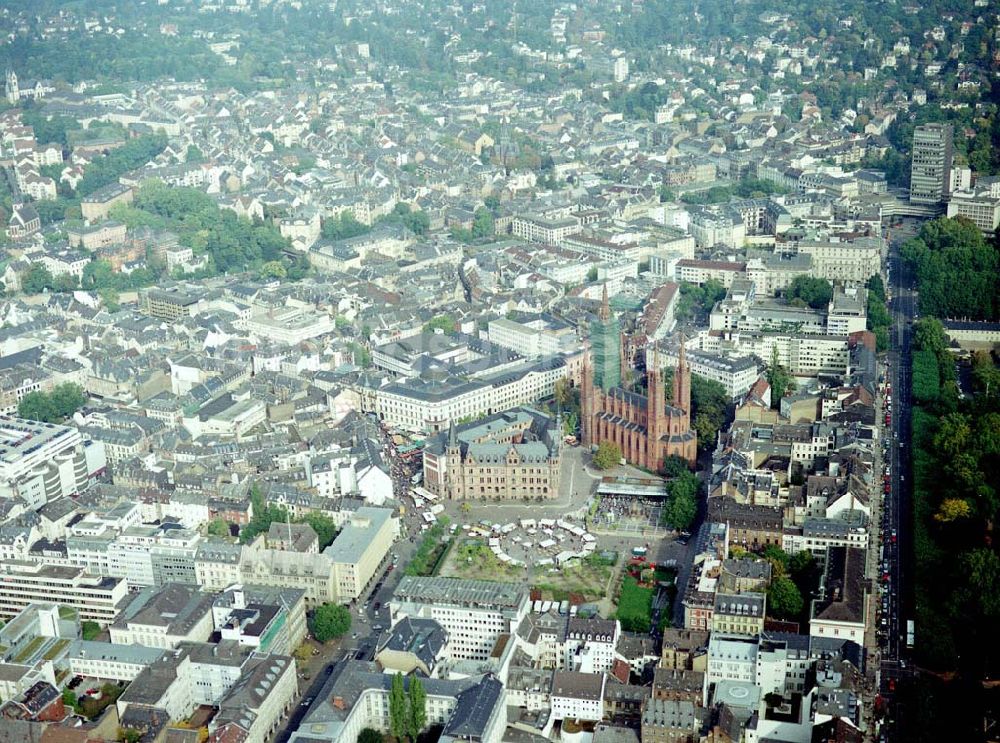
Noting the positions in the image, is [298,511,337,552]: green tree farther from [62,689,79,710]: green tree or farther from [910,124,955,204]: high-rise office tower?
[910,124,955,204]: high-rise office tower

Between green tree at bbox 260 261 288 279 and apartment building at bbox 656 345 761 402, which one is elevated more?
green tree at bbox 260 261 288 279

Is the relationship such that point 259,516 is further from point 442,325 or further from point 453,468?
point 442,325

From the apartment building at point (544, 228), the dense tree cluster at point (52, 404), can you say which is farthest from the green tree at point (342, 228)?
the dense tree cluster at point (52, 404)

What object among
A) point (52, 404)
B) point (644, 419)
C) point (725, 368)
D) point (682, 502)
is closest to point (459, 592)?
point (682, 502)

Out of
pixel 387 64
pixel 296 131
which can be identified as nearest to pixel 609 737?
pixel 296 131

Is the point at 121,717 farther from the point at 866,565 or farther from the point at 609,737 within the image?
the point at 866,565

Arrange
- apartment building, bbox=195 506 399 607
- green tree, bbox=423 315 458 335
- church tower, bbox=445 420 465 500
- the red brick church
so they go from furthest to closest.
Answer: green tree, bbox=423 315 458 335, the red brick church, church tower, bbox=445 420 465 500, apartment building, bbox=195 506 399 607

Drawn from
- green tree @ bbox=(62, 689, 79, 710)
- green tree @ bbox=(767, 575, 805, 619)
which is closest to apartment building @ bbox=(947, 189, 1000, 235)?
green tree @ bbox=(767, 575, 805, 619)

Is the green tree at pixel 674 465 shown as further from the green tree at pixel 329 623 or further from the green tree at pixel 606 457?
the green tree at pixel 329 623
